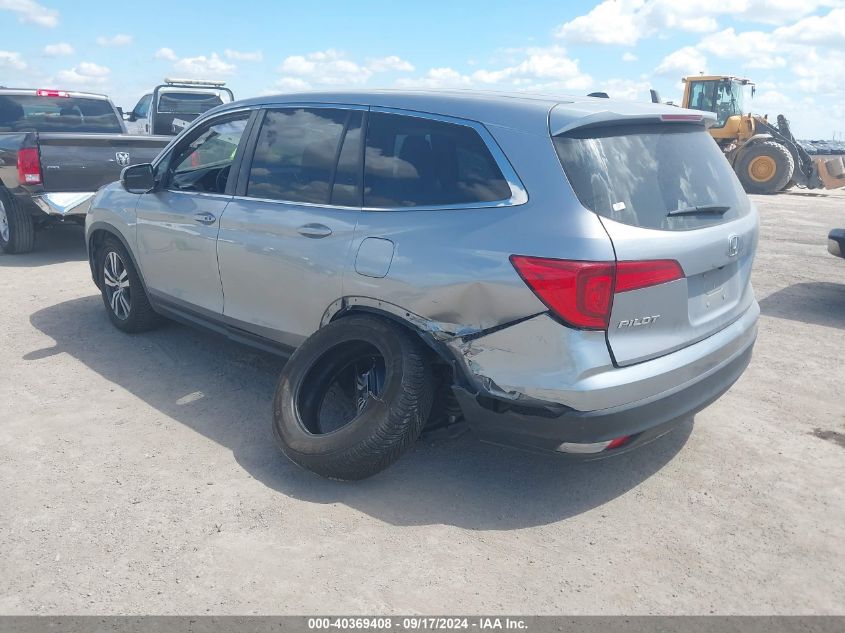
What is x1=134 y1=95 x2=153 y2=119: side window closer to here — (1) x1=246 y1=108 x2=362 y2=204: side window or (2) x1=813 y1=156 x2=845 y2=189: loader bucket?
(1) x1=246 y1=108 x2=362 y2=204: side window

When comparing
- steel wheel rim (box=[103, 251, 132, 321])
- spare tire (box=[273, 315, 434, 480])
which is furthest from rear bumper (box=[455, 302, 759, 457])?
steel wheel rim (box=[103, 251, 132, 321])

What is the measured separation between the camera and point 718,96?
20516 millimetres

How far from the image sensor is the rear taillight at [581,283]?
299 centimetres

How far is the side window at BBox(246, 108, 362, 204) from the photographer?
12.9 ft

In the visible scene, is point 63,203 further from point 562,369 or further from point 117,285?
point 562,369

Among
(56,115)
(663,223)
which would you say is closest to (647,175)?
(663,223)

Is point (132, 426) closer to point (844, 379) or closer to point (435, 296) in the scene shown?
point (435, 296)

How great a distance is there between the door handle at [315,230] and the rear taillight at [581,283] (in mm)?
1211

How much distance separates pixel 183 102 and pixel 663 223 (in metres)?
12.9

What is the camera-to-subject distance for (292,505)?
11.4 ft

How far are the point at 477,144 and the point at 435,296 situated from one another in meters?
0.72

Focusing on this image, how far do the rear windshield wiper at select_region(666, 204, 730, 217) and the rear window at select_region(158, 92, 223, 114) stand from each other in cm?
1247
